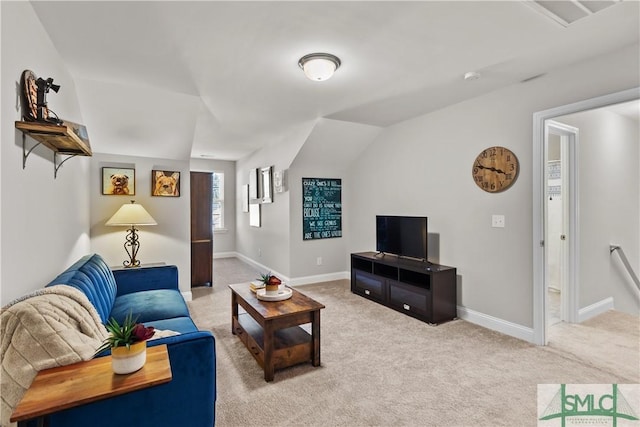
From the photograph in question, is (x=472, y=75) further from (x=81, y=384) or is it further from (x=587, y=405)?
(x=81, y=384)

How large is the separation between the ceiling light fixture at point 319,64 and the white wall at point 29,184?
164 cm

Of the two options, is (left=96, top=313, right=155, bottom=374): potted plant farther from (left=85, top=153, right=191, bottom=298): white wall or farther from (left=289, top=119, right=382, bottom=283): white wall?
(left=289, top=119, right=382, bottom=283): white wall

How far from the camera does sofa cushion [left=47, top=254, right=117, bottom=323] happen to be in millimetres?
1977

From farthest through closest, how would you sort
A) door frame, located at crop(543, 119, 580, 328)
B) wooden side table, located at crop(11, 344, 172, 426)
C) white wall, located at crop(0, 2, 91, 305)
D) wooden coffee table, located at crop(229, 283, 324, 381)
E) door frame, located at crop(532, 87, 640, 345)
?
door frame, located at crop(543, 119, 580, 328), door frame, located at crop(532, 87, 640, 345), wooden coffee table, located at crop(229, 283, 324, 381), white wall, located at crop(0, 2, 91, 305), wooden side table, located at crop(11, 344, 172, 426)

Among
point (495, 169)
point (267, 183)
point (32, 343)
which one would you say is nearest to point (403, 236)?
point (495, 169)

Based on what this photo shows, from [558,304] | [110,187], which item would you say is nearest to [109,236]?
[110,187]

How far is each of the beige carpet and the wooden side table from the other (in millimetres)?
885

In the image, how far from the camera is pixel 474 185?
3.40 meters

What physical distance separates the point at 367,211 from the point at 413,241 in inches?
52.2

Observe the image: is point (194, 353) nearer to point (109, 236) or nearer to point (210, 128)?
point (109, 236)

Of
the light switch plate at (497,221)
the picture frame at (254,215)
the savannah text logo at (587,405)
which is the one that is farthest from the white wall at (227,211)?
the savannah text logo at (587,405)

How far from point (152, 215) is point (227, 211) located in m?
3.74

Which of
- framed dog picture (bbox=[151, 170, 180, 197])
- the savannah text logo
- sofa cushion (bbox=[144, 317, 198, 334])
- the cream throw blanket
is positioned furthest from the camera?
framed dog picture (bbox=[151, 170, 180, 197])

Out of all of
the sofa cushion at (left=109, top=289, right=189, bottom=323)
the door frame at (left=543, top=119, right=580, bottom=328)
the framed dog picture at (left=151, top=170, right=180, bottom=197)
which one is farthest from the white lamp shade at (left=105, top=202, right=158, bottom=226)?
the door frame at (left=543, top=119, right=580, bottom=328)
